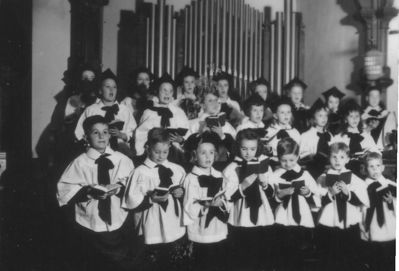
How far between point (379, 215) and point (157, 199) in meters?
1.40

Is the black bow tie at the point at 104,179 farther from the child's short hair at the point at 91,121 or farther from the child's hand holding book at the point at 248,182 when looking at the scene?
the child's hand holding book at the point at 248,182

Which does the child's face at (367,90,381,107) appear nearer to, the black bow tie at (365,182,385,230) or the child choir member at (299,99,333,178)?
the child choir member at (299,99,333,178)

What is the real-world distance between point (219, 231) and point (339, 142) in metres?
0.97

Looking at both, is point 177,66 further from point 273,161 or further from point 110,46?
point 273,161

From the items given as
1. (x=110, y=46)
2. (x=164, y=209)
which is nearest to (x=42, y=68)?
(x=110, y=46)

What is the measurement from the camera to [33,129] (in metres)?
3.33

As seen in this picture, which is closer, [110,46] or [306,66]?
[110,46]

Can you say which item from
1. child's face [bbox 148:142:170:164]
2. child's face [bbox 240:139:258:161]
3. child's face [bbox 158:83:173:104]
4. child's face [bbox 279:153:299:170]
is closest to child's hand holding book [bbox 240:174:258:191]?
child's face [bbox 240:139:258:161]

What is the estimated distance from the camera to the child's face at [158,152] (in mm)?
2932

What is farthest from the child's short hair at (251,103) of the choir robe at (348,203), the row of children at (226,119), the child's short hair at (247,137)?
the choir robe at (348,203)

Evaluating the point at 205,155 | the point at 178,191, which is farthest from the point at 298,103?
the point at 178,191

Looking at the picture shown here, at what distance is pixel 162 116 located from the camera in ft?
11.1

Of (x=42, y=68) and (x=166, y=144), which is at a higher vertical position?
(x=42, y=68)

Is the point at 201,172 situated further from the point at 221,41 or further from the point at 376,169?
the point at 221,41
